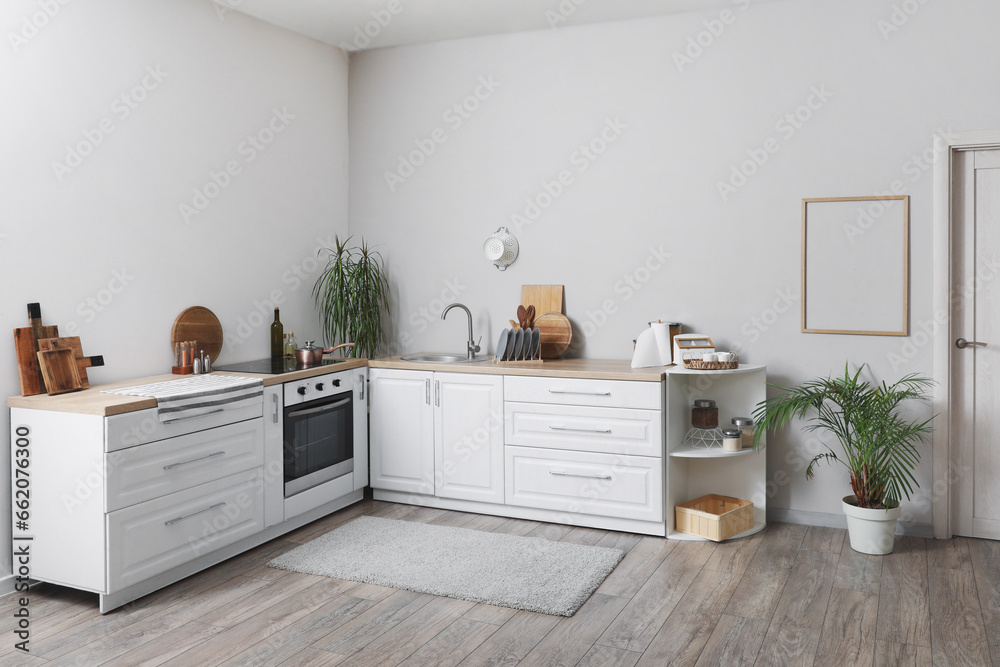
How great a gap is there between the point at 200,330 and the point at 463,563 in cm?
182

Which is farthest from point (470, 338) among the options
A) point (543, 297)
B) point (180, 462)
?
point (180, 462)

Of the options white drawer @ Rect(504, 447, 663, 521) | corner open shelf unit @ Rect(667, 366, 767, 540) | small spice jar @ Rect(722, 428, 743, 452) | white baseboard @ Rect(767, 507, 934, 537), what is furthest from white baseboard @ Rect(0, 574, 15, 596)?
white baseboard @ Rect(767, 507, 934, 537)

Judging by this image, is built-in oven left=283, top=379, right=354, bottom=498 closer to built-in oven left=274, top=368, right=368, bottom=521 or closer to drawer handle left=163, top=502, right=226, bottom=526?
built-in oven left=274, top=368, right=368, bottom=521

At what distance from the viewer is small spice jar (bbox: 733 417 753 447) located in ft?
12.9

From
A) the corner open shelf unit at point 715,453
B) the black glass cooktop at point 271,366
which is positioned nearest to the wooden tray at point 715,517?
the corner open shelf unit at point 715,453

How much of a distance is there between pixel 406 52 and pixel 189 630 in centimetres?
358

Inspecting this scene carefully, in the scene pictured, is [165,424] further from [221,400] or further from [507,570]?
[507,570]

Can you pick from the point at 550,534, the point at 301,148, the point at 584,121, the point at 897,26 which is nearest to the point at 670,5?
the point at 584,121

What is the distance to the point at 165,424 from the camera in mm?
3133

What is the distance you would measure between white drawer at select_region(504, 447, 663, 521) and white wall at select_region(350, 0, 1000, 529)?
0.75m

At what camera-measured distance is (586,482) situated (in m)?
3.96

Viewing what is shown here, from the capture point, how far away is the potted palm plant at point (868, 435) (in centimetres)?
354

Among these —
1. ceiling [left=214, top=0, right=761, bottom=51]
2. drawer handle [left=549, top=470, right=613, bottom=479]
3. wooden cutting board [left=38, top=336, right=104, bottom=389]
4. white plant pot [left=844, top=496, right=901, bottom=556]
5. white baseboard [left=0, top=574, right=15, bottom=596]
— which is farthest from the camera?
ceiling [left=214, top=0, right=761, bottom=51]

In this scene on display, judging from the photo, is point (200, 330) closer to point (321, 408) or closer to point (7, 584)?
point (321, 408)
